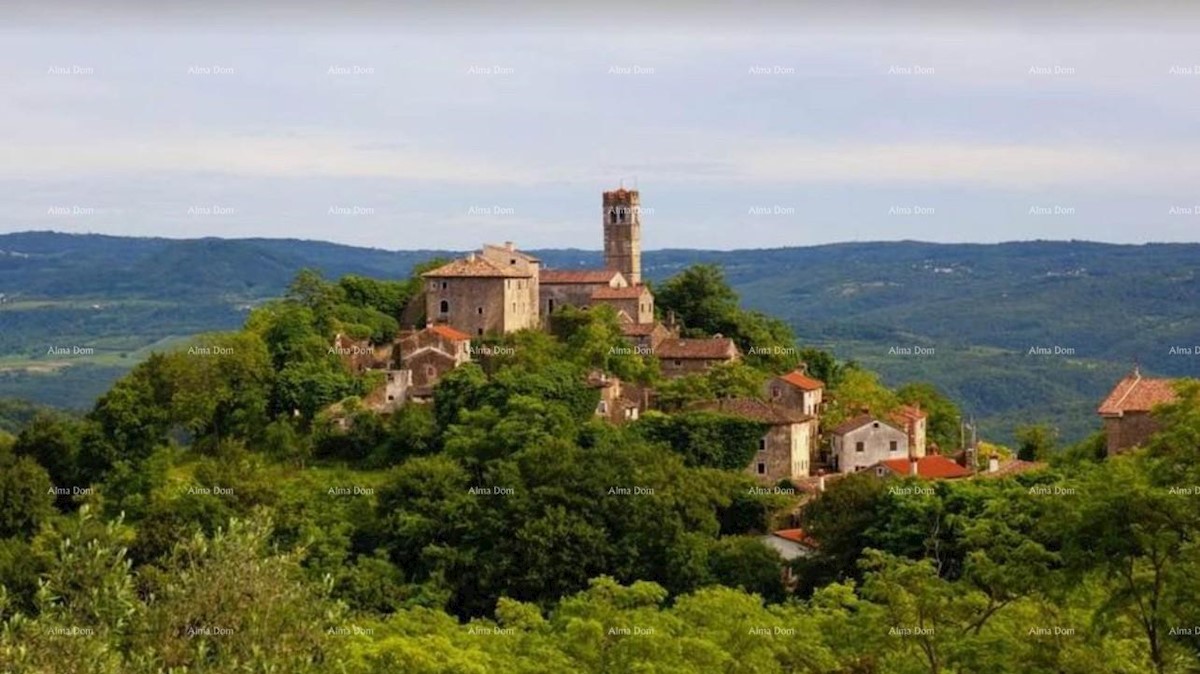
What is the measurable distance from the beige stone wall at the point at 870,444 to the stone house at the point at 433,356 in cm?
1326

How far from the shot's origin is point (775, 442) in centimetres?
5909

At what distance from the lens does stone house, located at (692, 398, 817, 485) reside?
2324 inches

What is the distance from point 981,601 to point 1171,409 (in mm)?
6040

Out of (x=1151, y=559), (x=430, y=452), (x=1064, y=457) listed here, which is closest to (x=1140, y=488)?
(x=1151, y=559)

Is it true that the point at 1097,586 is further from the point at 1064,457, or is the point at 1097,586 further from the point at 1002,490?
the point at 1064,457

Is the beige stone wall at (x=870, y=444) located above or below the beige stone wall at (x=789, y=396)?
below

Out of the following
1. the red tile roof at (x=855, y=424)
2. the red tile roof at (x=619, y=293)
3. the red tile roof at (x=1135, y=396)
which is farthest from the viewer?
the red tile roof at (x=619, y=293)

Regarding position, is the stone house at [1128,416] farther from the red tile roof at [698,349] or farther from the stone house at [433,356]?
the stone house at [433,356]

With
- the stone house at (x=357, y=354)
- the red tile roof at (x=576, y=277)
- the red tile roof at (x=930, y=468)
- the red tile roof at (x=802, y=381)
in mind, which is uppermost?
the red tile roof at (x=576, y=277)

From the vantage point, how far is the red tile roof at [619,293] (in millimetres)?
69312

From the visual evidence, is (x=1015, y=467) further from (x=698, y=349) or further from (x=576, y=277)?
(x=576, y=277)

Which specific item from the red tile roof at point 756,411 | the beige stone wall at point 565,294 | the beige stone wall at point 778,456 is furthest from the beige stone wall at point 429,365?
the beige stone wall at point 778,456

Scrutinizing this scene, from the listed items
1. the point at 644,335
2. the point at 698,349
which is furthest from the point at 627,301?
the point at 698,349

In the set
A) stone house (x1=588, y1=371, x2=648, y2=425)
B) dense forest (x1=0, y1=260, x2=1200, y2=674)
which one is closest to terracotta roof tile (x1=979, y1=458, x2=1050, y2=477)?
dense forest (x1=0, y1=260, x2=1200, y2=674)
